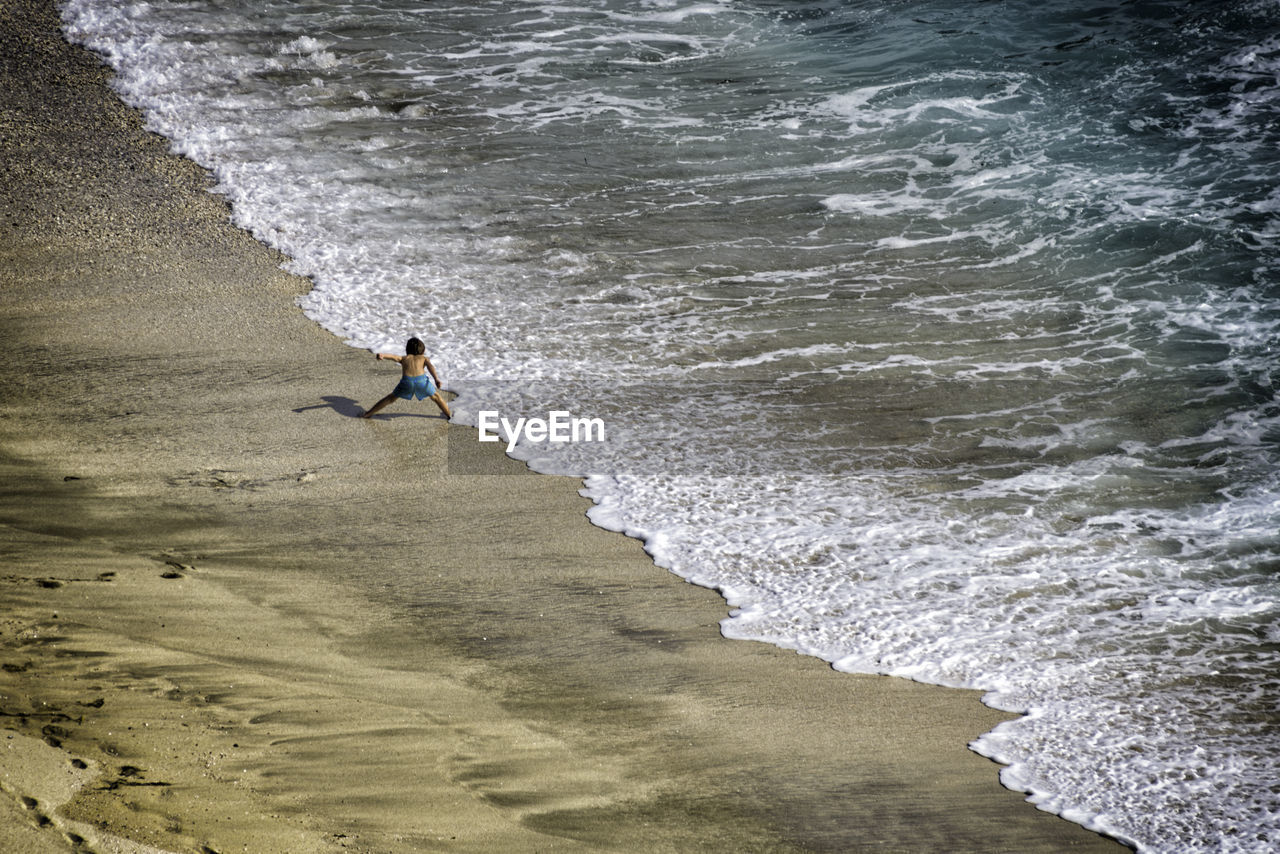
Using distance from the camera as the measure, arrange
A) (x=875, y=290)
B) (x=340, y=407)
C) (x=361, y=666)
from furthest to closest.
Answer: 1. (x=875, y=290)
2. (x=340, y=407)
3. (x=361, y=666)

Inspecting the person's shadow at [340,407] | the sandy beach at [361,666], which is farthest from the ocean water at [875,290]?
the person's shadow at [340,407]

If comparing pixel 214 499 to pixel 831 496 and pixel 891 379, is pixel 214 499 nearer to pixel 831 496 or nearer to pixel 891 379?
pixel 831 496

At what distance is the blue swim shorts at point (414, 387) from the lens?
6.89 metres

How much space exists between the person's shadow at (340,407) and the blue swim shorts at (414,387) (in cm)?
37

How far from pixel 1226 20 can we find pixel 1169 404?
357 inches

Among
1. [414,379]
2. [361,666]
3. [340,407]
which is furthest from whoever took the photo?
[340,407]

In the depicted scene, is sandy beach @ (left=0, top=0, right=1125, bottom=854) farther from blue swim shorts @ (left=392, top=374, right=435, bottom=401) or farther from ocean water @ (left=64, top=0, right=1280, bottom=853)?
ocean water @ (left=64, top=0, right=1280, bottom=853)

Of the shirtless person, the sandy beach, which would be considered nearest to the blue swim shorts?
the shirtless person

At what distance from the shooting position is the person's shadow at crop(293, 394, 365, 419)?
23.2 ft

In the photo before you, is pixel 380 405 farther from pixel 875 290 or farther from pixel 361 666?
pixel 875 290

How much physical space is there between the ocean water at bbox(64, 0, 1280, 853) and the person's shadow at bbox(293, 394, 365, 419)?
0.78 meters

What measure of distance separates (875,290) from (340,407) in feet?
15.6

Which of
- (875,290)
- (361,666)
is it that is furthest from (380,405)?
(875,290)

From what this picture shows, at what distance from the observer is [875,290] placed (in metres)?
9.10
